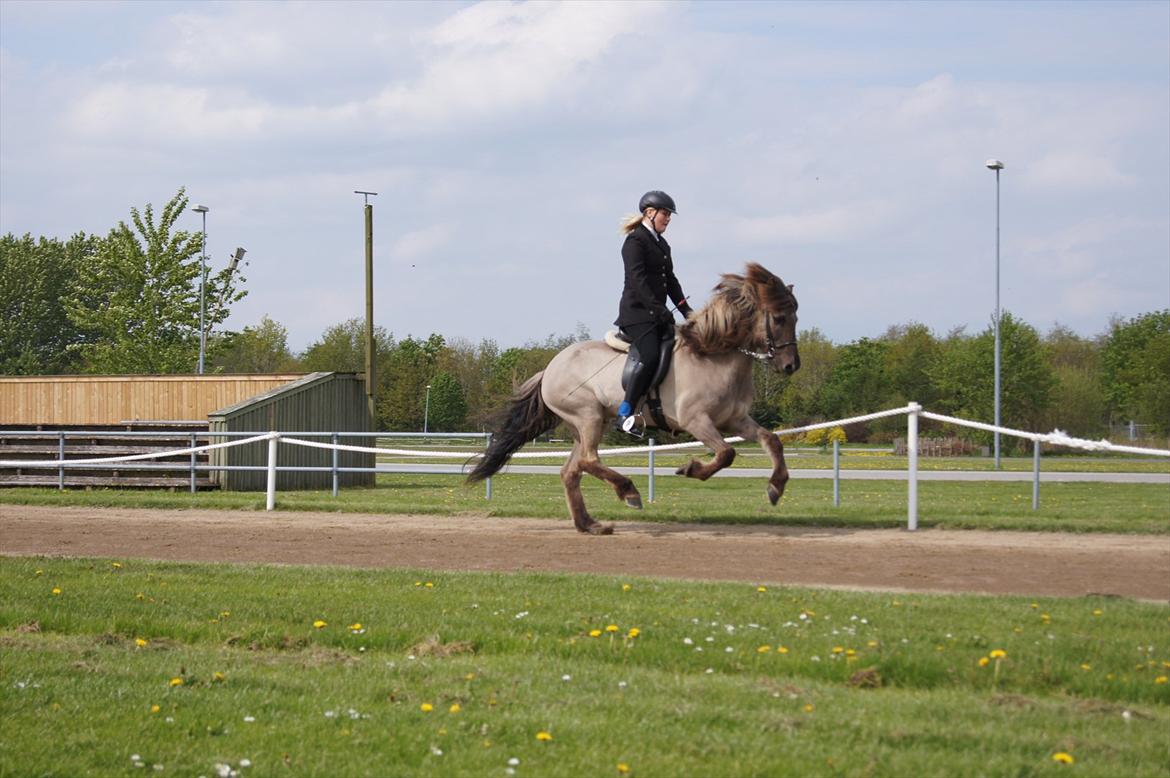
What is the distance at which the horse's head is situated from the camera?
480 inches

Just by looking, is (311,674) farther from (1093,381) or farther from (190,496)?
(1093,381)

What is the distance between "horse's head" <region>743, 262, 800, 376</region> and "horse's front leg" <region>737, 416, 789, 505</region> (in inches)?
25.7

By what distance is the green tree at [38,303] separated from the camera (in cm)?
7425

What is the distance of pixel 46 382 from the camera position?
95.6 ft

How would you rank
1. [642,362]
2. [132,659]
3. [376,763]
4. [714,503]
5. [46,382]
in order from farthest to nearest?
[46,382], [714,503], [642,362], [132,659], [376,763]

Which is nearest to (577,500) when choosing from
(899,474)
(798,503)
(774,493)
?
(774,493)

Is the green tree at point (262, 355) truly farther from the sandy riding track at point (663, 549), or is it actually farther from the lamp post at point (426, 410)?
the sandy riding track at point (663, 549)

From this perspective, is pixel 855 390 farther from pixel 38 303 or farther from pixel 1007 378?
pixel 38 303

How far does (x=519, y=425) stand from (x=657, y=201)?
120 inches

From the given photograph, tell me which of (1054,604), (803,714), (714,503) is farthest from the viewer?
(714,503)

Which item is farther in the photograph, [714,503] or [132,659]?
[714,503]

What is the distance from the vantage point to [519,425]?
46.6ft

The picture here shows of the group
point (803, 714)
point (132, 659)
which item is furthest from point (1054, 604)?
point (132, 659)

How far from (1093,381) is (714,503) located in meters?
48.5
